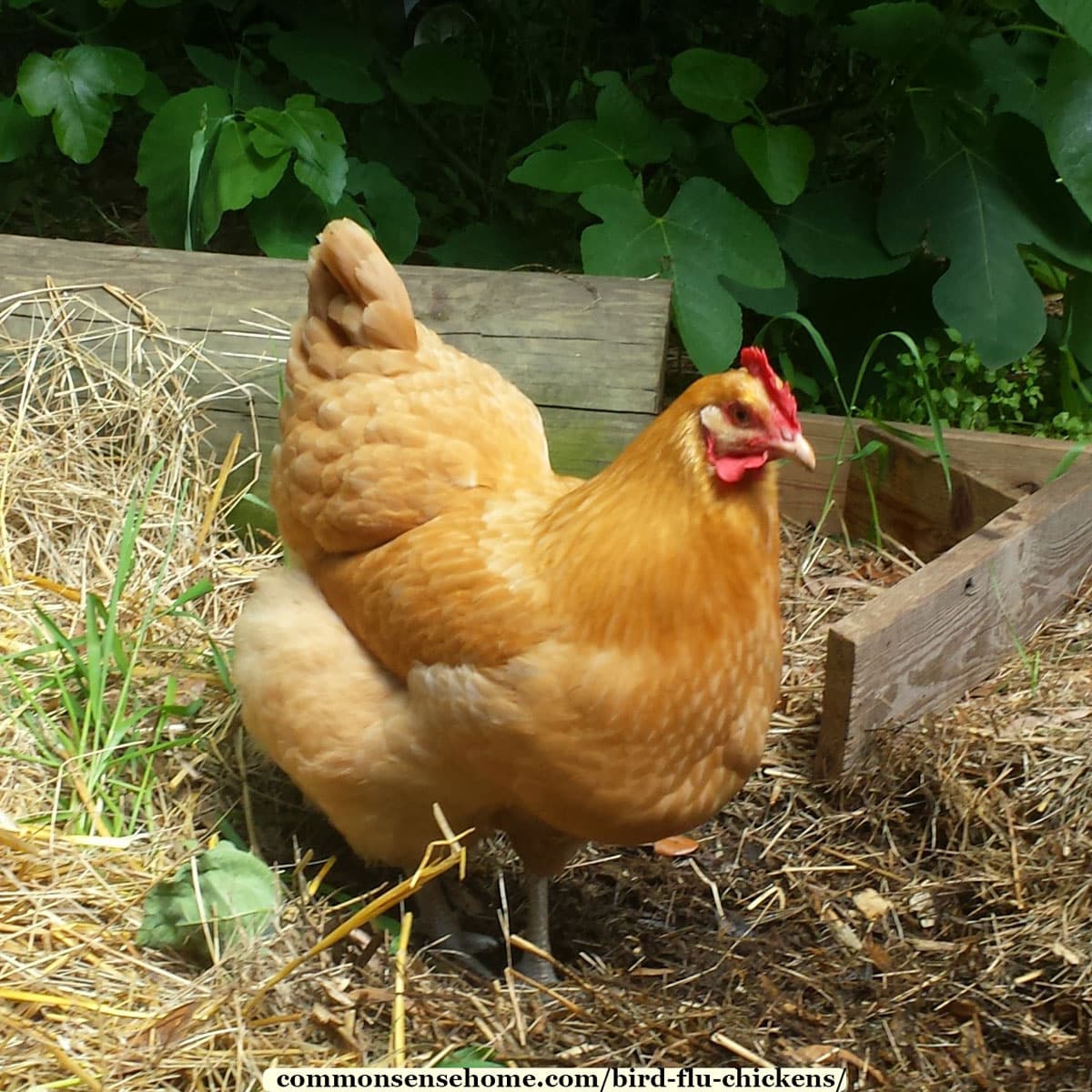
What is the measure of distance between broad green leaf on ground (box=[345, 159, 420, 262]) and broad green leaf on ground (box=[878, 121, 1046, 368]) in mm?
1360

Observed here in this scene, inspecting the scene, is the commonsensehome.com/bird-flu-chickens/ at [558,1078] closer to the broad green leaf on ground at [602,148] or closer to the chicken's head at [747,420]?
the chicken's head at [747,420]

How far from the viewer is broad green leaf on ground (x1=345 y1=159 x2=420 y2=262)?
3.63 m

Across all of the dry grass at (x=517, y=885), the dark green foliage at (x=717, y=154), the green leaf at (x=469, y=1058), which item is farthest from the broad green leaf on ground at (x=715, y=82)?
the green leaf at (x=469, y=1058)

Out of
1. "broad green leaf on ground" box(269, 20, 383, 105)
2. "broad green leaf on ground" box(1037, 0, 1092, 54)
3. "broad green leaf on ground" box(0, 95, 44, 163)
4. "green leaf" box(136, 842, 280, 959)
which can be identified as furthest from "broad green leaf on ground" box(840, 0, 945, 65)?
"green leaf" box(136, 842, 280, 959)

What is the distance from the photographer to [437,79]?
152 inches

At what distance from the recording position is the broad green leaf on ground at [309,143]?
333 centimetres

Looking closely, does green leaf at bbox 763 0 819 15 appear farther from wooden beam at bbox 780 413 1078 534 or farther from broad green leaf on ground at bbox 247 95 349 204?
broad green leaf on ground at bbox 247 95 349 204

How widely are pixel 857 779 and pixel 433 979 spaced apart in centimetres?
97

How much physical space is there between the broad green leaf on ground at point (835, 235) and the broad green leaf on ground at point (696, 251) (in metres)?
0.30

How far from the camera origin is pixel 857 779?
2.57 m

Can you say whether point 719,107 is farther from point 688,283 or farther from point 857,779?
point 857,779

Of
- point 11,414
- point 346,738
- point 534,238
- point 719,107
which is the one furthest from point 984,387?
point 11,414

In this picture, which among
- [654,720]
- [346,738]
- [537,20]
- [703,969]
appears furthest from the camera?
[537,20]

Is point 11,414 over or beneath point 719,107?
beneath
